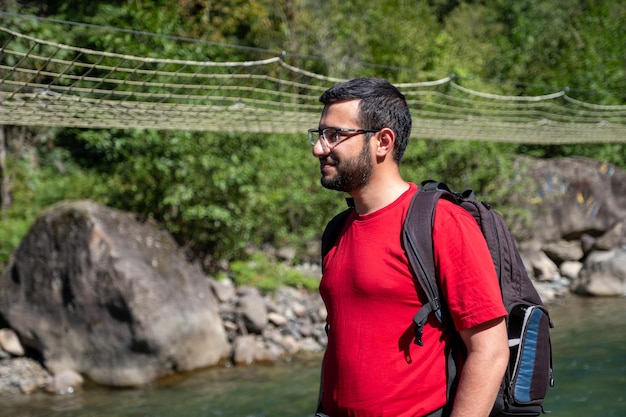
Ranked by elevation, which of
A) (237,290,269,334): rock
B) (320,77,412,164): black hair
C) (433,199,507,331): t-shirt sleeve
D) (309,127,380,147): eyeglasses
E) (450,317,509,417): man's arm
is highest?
(320,77,412,164): black hair

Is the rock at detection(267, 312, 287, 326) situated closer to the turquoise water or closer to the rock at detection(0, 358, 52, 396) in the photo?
the turquoise water

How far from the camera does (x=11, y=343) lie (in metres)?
5.44

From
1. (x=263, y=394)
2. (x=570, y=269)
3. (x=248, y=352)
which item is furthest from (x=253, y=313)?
(x=570, y=269)

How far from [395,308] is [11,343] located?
15.6 feet

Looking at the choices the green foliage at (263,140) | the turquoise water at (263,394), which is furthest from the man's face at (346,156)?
the turquoise water at (263,394)

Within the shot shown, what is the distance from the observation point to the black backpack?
1.29 m

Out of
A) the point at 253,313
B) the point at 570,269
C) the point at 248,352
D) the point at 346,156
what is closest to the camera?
the point at 346,156

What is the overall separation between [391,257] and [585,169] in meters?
9.04

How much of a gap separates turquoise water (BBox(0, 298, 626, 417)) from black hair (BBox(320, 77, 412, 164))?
10.4 ft

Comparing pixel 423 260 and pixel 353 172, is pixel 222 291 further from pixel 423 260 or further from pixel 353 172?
pixel 423 260

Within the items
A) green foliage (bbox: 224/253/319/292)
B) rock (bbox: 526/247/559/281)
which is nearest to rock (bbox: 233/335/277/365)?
green foliage (bbox: 224/253/319/292)

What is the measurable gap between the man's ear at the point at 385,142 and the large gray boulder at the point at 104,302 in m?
4.01

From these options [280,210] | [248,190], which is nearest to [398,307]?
[248,190]

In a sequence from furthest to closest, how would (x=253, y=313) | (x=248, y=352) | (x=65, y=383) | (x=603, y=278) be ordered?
(x=603, y=278) < (x=253, y=313) < (x=248, y=352) < (x=65, y=383)
